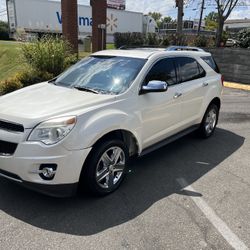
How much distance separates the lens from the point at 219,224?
3791 mm

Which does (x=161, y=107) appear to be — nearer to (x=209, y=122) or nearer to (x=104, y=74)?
(x=104, y=74)

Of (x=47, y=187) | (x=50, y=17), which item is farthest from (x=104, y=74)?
(x=50, y=17)

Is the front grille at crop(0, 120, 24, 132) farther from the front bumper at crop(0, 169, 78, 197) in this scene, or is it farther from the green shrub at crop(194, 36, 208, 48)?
the green shrub at crop(194, 36, 208, 48)

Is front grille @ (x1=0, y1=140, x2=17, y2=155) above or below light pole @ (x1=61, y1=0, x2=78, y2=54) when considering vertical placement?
below

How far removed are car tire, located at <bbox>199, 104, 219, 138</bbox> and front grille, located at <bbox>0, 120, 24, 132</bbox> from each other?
386 centimetres

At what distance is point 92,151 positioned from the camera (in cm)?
396

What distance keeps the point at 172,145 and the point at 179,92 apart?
4.16ft

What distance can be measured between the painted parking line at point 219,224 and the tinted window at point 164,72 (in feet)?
5.26

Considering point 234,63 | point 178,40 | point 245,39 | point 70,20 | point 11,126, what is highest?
point 70,20

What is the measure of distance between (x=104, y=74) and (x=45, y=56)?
5840 mm

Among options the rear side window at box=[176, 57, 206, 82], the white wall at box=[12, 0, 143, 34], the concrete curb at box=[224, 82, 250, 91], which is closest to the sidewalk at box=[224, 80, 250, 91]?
the concrete curb at box=[224, 82, 250, 91]

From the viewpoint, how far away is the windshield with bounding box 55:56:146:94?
15.3 ft

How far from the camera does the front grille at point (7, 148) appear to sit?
3699 millimetres

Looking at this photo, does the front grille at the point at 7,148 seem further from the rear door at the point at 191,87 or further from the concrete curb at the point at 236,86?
the concrete curb at the point at 236,86
